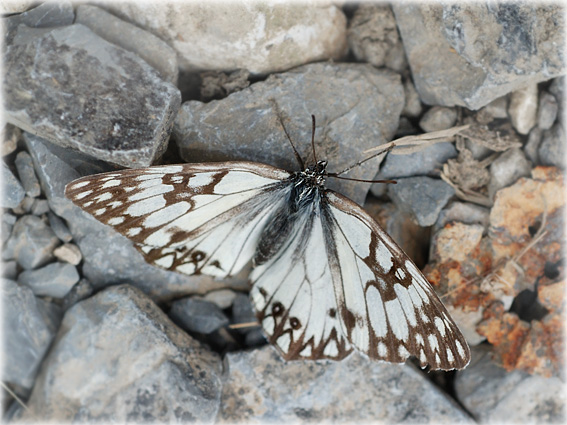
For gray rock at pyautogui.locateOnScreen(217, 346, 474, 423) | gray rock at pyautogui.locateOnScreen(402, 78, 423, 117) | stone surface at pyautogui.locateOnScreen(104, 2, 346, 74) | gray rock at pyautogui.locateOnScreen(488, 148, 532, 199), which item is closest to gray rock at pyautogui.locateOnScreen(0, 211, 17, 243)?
stone surface at pyautogui.locateOnScreen(104, 2, 346, 74)

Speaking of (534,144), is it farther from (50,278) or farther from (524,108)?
(50,278)

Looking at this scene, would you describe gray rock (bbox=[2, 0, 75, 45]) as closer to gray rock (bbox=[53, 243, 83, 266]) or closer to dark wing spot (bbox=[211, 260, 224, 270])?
gray rock (bbox=[53, 243, 83, 266])

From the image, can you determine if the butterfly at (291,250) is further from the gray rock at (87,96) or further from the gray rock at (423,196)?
the gray rock at (423,196)

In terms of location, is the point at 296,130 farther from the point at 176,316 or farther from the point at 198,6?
the point at 176,316

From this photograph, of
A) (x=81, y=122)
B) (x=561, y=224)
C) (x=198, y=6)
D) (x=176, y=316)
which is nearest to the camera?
(x=81, y=122)

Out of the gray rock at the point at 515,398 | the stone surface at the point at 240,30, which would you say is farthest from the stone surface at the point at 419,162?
the gray rock at the point at 515,398

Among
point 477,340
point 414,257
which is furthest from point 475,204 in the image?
point 477,340
